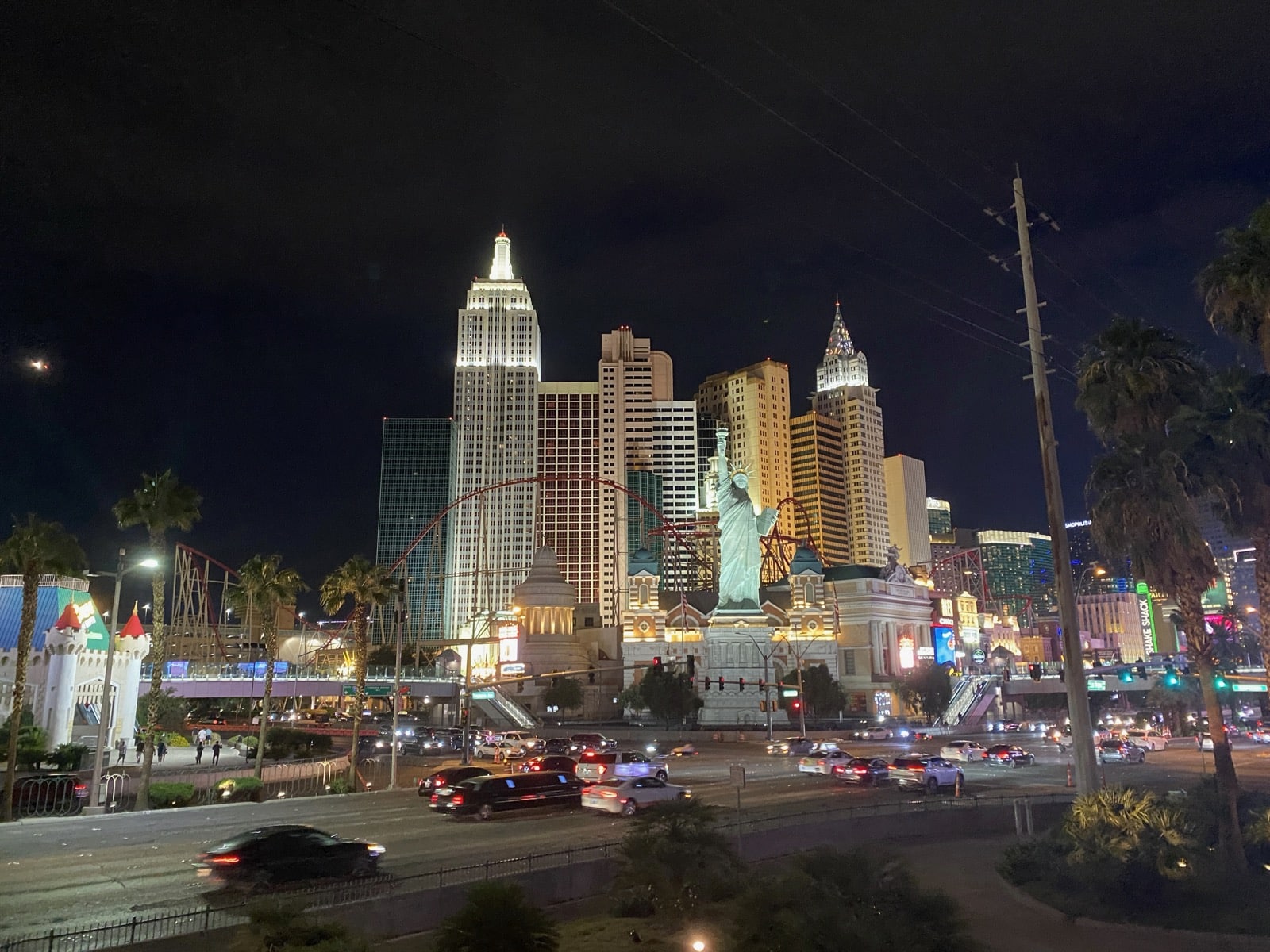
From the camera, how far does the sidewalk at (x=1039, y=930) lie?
16.6 metres

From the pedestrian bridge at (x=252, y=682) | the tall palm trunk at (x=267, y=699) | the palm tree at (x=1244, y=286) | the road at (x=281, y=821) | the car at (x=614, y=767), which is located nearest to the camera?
the road at (x=281, y=821)

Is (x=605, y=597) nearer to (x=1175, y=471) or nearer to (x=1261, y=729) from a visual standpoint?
(x=1261, y=729)

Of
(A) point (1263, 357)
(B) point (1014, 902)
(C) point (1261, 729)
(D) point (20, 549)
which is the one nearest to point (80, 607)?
(D) point (20, 549)

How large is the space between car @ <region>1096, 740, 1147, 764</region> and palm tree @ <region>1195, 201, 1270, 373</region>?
1205 inches

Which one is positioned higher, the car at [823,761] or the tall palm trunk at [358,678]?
the tall palm trunk at [358,678]

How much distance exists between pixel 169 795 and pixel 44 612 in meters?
27.9

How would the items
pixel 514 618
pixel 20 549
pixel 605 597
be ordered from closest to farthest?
pixel 20 549 < pixel 514 618 < pixel 605 597

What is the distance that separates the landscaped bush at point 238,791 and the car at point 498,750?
15156 mm

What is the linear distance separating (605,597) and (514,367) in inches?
1876

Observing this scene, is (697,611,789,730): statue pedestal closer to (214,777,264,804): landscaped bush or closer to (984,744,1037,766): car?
(984,744,1037,766): car

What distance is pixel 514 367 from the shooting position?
579ft

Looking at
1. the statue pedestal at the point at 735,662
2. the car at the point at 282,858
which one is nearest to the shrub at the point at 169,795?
the car at the point at 282,858

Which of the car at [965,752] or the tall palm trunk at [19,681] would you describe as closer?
the tall palm trunk at [19,681]

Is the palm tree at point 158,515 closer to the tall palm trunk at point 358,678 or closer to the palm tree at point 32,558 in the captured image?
the palm tree at point 32,558
